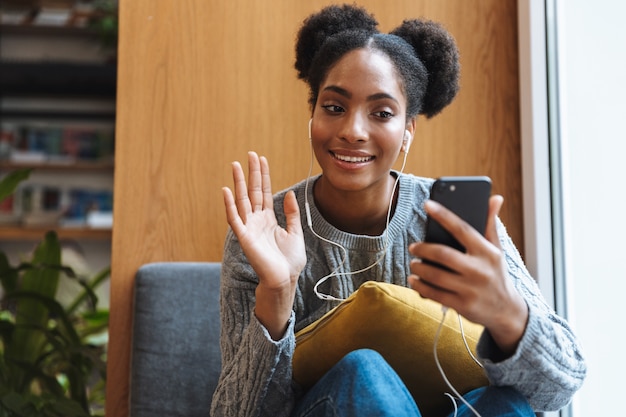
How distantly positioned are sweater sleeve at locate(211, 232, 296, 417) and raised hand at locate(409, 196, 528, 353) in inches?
12.7

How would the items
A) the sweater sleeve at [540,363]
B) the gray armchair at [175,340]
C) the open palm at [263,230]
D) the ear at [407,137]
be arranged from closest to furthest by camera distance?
the sweater sleeve at [540,363], the open palm at [263,230], the ear at [407,137], the gray armchair at [175,340]

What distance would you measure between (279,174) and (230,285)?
634 millimetres

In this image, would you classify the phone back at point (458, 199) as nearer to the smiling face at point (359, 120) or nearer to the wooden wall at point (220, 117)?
the smiling face at point (359, 120)

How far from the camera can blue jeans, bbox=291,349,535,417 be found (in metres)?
0.96

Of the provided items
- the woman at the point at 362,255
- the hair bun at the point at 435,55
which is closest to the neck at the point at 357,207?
the woman at the point at 362,255

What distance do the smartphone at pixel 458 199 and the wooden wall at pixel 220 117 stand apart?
3.25ft

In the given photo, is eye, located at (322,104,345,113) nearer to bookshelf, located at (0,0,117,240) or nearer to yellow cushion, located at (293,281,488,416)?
yellow cushion, located at (293,281,488,416)

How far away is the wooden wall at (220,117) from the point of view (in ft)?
6.00

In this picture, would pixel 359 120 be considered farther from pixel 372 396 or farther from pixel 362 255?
pixel 372 396

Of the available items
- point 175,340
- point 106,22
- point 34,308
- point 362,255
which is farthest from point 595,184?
point 106,22

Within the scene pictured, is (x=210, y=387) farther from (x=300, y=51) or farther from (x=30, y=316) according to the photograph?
(x=300, y=51)

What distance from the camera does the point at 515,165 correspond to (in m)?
1.89

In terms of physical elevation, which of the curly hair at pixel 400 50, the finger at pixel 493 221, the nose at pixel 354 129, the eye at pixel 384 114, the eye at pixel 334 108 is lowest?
the finger at pixel 493 221

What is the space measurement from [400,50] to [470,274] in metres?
0.60
